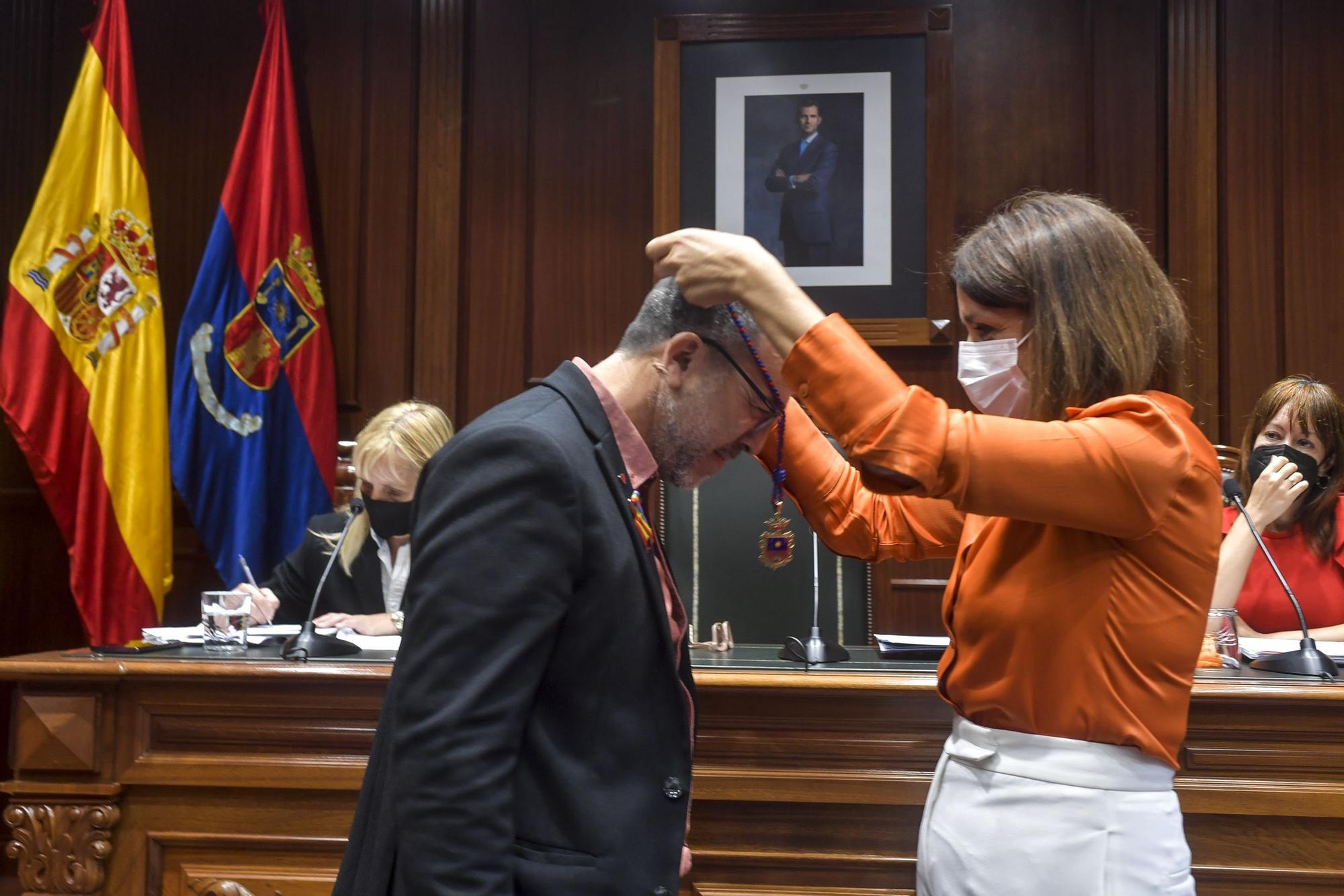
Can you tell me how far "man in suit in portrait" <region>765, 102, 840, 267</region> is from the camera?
13.1ft

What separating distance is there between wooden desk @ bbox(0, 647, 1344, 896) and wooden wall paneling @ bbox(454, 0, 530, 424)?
219 centimetres

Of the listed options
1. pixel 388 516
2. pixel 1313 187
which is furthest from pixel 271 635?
pixel 1313 187

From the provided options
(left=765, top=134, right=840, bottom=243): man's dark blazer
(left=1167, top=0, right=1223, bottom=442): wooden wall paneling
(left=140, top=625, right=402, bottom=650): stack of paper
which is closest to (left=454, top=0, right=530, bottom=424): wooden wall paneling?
(left=765, top=134, right=840, bottom=243): man's dark blazer

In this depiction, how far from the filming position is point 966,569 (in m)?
1.29

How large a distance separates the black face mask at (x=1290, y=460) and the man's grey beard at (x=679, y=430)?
2.10 m

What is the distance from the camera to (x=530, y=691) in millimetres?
971

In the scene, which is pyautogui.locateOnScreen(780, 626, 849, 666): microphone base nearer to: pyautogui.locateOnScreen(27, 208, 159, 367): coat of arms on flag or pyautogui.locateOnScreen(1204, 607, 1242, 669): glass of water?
pyautogui.locateOnScreen(1204, 607, 1242, 669): glass of water

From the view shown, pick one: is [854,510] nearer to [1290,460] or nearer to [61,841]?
[61,841]

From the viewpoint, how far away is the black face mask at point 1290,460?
9.18ft

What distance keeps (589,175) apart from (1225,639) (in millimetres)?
2777

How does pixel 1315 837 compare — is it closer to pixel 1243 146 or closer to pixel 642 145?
pixel 1243 146

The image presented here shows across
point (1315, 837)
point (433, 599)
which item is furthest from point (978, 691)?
point (1315, 837)

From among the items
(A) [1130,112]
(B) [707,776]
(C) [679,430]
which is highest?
(A) [1130,112]

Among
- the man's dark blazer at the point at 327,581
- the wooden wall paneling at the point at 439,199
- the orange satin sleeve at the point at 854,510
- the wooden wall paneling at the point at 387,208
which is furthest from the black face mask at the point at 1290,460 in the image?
the wooden wall paneling at the point at 387,208
